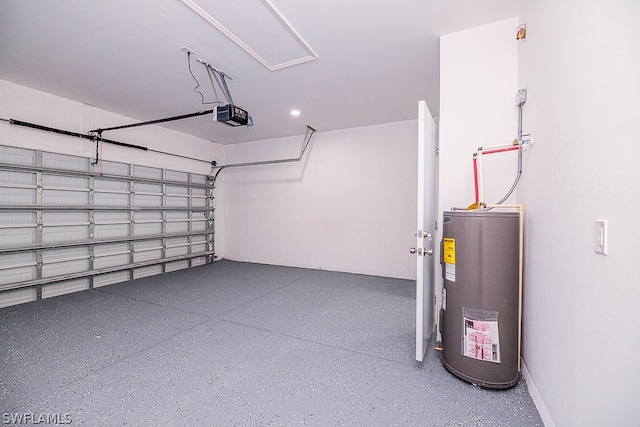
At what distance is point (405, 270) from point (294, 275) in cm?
203

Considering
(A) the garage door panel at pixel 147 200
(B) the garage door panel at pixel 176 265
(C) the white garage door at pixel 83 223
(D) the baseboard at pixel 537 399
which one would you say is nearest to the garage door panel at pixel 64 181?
(C) the white garage door at pixel 83 223

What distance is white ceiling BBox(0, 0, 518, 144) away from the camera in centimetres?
211

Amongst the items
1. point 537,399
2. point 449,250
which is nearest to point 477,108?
point 449,250

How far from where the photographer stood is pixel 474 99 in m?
2.22

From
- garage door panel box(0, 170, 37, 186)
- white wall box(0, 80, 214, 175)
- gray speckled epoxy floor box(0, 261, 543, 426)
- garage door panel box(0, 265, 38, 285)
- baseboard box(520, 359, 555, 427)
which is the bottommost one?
gray speckled epoxy floor box(0, 261, 543, 426)

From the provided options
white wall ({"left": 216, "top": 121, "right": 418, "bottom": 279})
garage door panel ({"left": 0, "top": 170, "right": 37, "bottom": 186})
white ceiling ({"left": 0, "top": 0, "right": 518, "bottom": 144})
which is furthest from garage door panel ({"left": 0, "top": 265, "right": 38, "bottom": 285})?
white wall ({"left": 216, "top": 121, "right": 418, "bottom": 279})

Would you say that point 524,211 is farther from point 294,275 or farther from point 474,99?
point 294,275

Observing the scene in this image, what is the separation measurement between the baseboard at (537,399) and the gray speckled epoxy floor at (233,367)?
0.04 metres

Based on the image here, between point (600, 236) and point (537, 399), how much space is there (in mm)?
1196

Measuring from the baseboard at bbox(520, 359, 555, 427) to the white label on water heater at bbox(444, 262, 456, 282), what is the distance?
752 millimetres

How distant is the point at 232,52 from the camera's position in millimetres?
2686

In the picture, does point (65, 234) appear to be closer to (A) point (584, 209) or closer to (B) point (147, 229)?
(B) point (147, 229)

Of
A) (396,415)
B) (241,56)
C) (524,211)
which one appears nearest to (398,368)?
(396,415)

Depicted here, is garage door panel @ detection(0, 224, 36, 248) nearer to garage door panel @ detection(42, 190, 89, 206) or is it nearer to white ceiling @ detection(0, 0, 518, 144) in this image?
garage door panel @ detection(42, 190, 89, 206)
